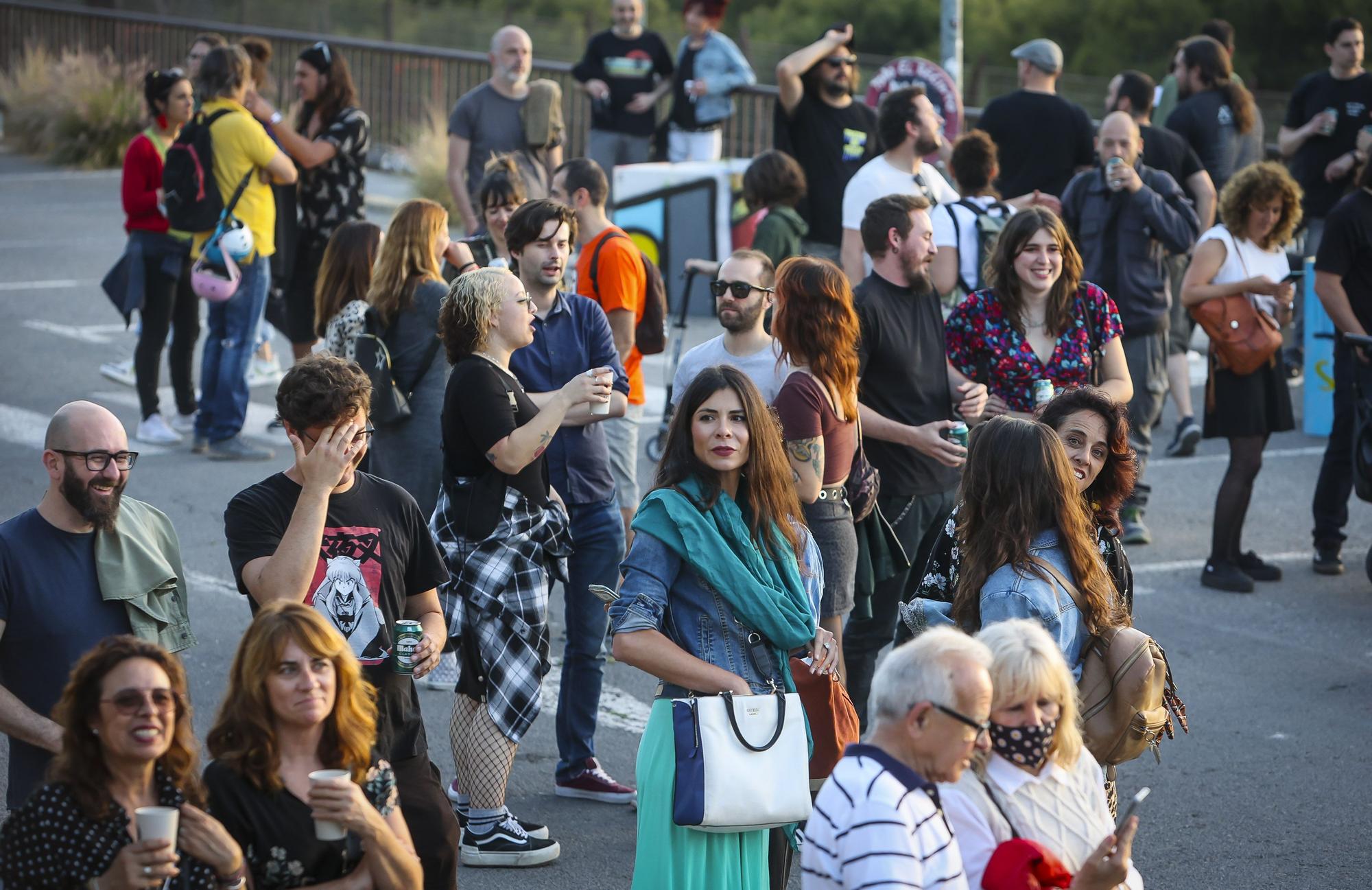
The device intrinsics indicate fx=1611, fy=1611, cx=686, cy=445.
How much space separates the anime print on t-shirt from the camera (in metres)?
4.18

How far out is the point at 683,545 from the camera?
165 inches

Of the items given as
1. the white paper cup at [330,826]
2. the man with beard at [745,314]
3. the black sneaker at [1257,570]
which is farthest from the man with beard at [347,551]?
the black sneaker at [1257,570]

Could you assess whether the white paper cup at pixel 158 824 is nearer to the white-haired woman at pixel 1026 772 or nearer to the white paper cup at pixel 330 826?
the white paper cup at pixel 330 826

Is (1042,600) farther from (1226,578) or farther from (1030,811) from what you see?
(1226,578)

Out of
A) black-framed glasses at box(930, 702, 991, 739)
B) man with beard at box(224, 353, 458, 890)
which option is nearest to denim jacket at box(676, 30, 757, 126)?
man with beard at box(224, 353, 458, 890)

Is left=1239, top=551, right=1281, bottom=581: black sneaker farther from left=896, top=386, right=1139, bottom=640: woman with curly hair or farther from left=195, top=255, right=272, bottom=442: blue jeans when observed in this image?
left=195, top=255, right=272, bottom=442: blue jeans

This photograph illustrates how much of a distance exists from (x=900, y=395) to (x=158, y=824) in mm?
3690

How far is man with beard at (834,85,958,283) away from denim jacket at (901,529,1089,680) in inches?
170

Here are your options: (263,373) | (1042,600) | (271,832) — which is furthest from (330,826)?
(263,373)

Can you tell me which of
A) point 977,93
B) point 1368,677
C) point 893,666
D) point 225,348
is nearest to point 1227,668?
point 1368,677

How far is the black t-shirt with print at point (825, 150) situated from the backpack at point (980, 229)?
273 cm

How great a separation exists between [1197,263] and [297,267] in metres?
5.48

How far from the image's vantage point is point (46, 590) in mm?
3990

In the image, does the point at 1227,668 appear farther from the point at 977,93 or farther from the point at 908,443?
the point at 977,93
